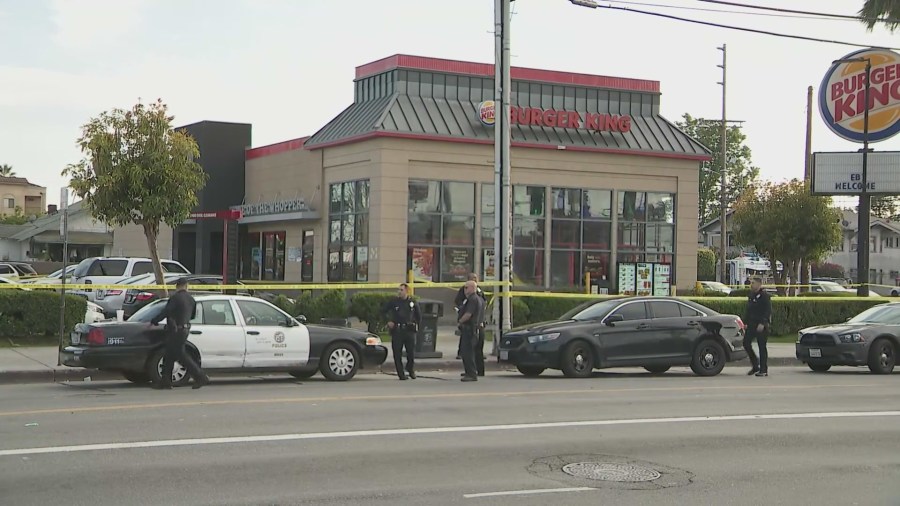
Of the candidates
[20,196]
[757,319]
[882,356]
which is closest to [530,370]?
[757,319]

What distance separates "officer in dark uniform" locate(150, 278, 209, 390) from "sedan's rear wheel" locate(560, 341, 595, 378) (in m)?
6.42

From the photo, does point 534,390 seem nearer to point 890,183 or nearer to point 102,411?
point 102,411

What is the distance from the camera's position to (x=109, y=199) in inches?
1000

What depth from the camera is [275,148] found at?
38562mm

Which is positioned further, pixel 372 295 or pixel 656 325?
pixel 372 295

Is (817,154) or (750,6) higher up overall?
(750,6)

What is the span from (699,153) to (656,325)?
64.4 feet

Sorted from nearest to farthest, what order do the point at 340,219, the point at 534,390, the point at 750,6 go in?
the point at 534,390, the point at 750,6, the point at 340,219

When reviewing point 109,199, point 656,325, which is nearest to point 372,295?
point 109,199

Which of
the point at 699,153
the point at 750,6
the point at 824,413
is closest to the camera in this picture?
the point at 824,413

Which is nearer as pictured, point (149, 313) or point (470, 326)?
point (149, 313)

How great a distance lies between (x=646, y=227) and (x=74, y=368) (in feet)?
78.8

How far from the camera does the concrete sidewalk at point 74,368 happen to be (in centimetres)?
1673

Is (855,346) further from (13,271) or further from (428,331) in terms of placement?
(13,271)
